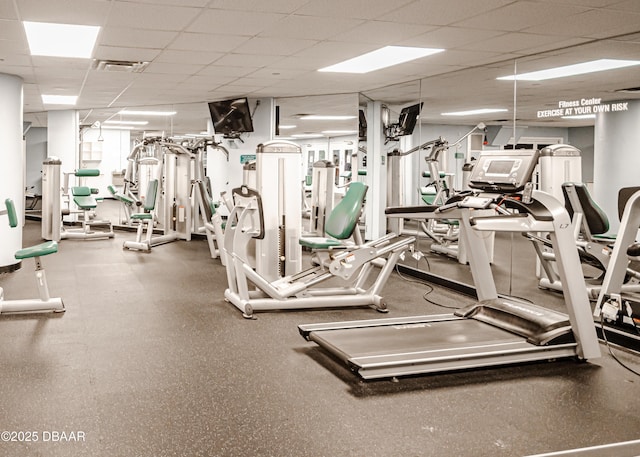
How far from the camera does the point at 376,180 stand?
8984mm

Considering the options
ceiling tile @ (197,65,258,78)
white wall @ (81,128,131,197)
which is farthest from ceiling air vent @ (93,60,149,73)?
white wall @ (81,128,131,197)

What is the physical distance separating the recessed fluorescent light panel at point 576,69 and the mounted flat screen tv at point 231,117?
4635 mm

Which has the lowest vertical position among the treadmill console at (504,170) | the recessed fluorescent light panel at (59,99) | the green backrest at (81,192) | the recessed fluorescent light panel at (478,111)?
the green backrest at (81,192)

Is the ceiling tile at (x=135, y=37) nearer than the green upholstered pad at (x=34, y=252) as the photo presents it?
No

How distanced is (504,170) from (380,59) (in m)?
2.85

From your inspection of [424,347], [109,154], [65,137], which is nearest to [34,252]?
[424,347]

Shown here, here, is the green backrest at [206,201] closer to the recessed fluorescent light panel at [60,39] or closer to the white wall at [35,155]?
the recessed fluorescent light panel at [60,39]

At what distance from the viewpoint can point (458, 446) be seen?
2443 millimetres

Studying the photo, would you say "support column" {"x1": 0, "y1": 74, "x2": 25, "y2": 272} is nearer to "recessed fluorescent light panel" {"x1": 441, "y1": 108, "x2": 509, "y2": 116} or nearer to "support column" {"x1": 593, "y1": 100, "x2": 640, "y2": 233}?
"recessed fluorescent light panel" {"x1": 441, "y1": 108, "x2": 509, "y2": 116}

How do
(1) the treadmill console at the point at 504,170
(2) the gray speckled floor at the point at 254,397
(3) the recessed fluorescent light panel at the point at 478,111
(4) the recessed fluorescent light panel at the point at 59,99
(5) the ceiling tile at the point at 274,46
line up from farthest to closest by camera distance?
(4) the recessed fluorescent light panel at the point at 59,99 → (3) the recessed fluorescent light panel at the point at 478,111 → (5) the ceiling tile at the point at 274,46 → (1) the treadmill console at the point at 504,170 → (2) the gray speckled floor at the point at 254,397

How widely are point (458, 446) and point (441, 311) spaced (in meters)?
2.61

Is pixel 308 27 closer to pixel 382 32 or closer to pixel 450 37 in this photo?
pixel 382 32

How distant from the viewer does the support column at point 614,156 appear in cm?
441

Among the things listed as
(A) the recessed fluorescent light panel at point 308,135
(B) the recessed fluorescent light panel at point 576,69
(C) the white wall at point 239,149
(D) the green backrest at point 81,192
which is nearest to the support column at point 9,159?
(D) the green backrest at point 81,192
